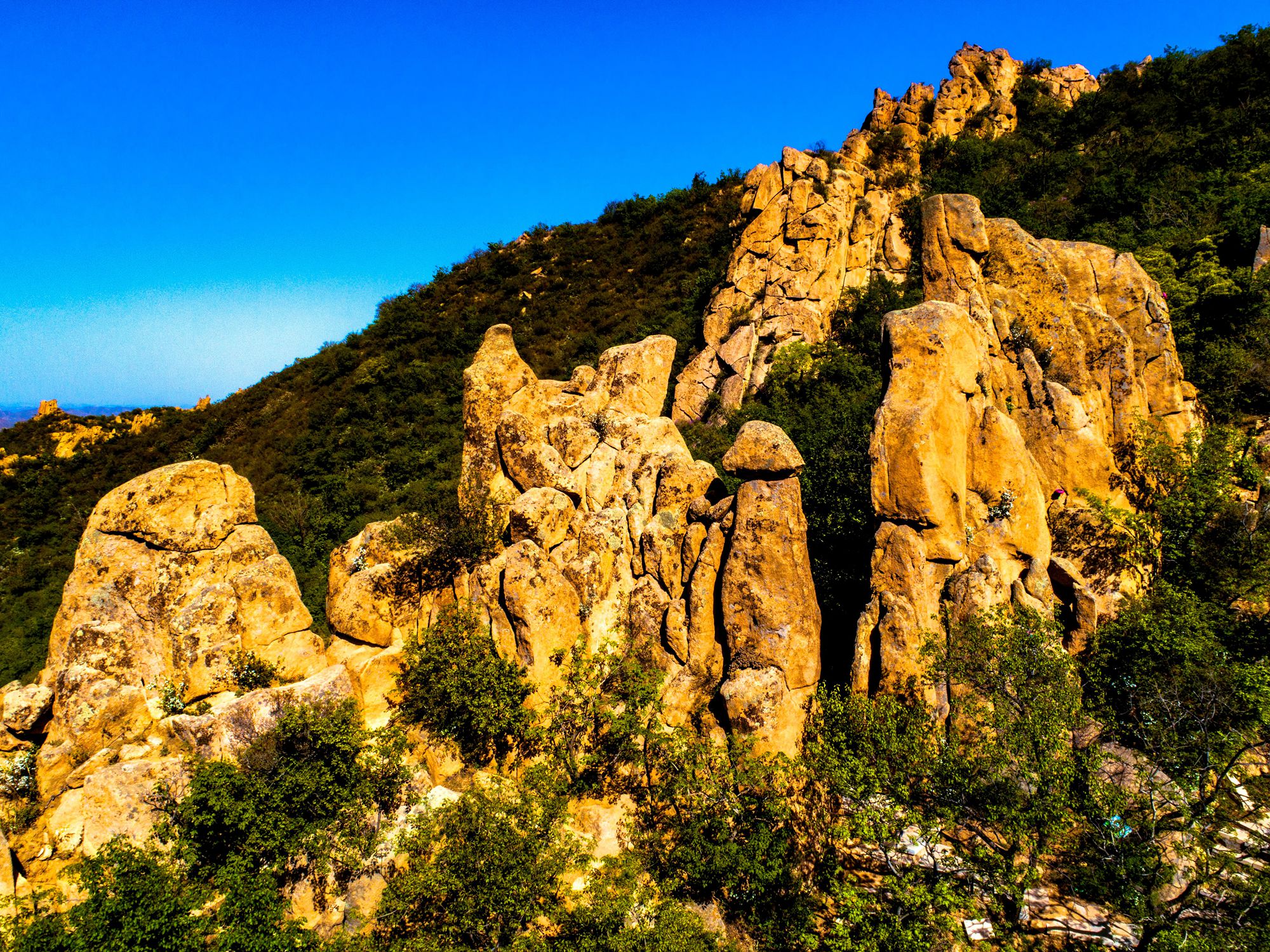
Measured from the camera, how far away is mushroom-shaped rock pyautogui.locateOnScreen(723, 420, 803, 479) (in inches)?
813

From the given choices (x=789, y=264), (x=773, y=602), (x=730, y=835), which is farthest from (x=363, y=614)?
(x=789, y=264)

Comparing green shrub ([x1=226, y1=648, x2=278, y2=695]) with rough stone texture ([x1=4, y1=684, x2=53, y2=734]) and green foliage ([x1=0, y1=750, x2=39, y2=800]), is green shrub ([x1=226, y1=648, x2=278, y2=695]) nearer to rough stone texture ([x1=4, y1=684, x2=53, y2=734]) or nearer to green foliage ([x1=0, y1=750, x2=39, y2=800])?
rough stone texture ([x1=4, y1=684, x2=53, y2=734])

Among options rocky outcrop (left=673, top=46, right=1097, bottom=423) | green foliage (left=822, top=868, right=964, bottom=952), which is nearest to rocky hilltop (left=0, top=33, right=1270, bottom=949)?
green foliage (left=822, top=868, right=964, bottom=952)

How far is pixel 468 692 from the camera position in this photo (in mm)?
19984

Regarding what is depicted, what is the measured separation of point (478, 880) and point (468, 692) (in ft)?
19.0

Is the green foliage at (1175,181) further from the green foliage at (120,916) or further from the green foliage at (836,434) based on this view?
the green foliage at (120,916)

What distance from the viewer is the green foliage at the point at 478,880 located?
588 inches

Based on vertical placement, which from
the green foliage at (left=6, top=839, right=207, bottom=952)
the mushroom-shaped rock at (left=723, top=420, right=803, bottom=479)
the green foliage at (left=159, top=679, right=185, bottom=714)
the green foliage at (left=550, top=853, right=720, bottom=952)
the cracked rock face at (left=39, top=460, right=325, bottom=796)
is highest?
the mushroom-shaped rock at (left=723, top=420, right=803, bottom=479)

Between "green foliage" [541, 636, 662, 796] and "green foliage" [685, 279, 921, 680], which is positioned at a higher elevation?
"green foliage" [685, 279, 921, 680]

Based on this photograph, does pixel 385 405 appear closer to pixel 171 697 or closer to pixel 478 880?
pixel 171 697

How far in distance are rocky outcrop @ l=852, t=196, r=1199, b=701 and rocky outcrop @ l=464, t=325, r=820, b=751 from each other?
2.84 meters

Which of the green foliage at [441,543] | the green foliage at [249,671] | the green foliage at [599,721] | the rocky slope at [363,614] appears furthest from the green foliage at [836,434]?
the green foliage at [249,671]

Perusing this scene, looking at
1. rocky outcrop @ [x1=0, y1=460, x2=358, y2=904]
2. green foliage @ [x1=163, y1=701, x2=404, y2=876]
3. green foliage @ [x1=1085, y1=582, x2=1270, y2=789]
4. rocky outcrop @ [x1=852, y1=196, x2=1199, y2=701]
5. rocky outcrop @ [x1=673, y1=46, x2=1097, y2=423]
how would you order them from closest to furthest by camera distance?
green foliage @ [x1=1085, y1=582, x2=1270, y2=789] → green foliage @ [x1=163, y1=701, x2=404, y2=876] → rocky outcrop @ [x1=0, y1=460, x2=358, y2=904] → rocky outcrop @ [x1=852, y1=196, x2=1199, y2=701] → rocky outcrop @ [x1=673, y1=46, x2=1097, y2=423]

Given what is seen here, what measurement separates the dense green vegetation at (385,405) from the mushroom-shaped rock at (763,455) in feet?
50.7
